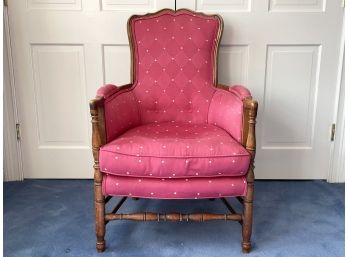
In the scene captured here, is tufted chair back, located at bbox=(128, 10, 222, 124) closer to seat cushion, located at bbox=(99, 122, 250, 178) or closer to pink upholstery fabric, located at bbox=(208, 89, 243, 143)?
pink upholstery fabric, located at bbox=(208, 89, 243, 143)

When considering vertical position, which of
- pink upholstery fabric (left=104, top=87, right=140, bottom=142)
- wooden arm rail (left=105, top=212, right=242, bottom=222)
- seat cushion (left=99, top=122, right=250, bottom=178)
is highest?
pink upholstery fabric (left=104, top=87, right=140, bottom=142)

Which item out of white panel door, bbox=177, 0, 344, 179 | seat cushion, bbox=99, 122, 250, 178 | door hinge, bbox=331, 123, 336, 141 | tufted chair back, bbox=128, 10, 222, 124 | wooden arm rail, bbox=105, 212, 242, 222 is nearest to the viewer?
seat cushion, bbox=99, 122, 250, 178

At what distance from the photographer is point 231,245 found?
4.41 ft

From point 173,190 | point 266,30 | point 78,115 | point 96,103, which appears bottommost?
point 173,190

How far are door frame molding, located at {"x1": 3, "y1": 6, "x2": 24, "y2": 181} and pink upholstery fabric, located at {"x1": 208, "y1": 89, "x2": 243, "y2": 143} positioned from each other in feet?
3.51

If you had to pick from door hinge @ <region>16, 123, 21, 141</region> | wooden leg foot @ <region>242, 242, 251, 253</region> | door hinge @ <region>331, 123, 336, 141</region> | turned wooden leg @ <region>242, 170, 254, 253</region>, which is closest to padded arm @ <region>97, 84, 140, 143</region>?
turned wooden leg @ <region>242, 170, 254, 253</region>

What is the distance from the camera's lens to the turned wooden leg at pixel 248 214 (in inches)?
47.7

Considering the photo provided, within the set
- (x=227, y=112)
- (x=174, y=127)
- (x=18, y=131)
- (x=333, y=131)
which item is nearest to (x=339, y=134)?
(x=333, y=131)

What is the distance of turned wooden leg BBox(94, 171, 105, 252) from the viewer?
1213mm

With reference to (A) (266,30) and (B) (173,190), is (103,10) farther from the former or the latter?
(B) (173,190)

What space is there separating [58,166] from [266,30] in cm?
134

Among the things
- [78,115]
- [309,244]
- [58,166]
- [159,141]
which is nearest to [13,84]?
[78,115]

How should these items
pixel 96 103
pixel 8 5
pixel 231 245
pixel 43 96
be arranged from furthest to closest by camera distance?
pixel 43 96 < pixel 8 5 < pixel 231 245 < pixel 96 103

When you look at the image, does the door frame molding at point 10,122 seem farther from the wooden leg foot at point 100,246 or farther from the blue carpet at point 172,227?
the wooden leg foot at point 100,246
